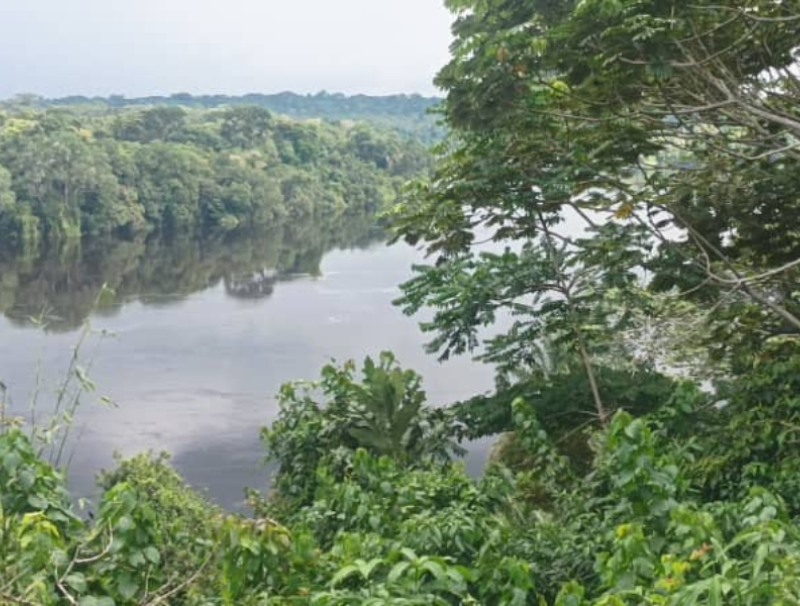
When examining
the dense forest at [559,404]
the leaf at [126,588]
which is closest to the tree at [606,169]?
the dense forest at [559,404]

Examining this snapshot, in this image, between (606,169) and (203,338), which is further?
(203,338)

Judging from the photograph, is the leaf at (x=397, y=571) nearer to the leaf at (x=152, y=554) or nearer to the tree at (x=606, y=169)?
the leaf at (x=152, y=554)

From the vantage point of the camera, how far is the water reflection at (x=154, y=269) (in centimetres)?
3456

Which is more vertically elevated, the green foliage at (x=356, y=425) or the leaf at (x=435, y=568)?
the leaf at (x=435, y=568)

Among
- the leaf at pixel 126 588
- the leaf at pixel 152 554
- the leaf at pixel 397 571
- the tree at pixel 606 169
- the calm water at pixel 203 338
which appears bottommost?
the calm water at pixel 203 338

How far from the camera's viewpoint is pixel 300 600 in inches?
121

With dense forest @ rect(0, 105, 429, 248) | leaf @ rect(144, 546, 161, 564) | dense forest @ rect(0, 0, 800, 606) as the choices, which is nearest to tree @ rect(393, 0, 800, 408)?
dense forest @ rect(0, 0, 800, 606)

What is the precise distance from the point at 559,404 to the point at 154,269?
3620 cm

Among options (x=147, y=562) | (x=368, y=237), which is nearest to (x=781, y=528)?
(x=147, y=562)

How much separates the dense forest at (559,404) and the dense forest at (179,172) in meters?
27.0

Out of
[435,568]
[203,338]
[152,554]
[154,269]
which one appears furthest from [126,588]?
[154,269]

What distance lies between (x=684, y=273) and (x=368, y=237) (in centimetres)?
4831

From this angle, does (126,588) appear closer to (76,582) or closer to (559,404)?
(76,582)

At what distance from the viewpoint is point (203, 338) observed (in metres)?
29.6
